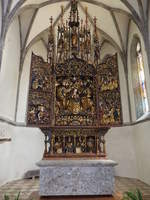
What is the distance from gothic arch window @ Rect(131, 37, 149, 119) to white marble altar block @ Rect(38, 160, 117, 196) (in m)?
4.64

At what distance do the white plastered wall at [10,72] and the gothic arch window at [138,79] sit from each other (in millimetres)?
6670

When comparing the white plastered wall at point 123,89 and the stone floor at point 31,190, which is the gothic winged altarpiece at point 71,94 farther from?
the white plastered wall at point 123,89

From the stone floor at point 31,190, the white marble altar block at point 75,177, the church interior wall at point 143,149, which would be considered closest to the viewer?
the white marble altar block at point 75,177

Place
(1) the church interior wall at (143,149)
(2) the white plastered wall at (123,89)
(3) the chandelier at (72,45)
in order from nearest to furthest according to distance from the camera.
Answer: (3) the chandelier at (72,45) < (1) the church interior wall at (143,149) < (2) the white plastered wall at (123,89)

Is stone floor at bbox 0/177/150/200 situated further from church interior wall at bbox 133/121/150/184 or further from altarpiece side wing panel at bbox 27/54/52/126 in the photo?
altarpiece side wing panel at bbox 27/54/52/126

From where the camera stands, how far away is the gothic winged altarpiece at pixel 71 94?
599cm

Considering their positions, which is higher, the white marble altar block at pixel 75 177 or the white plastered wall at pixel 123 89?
the white plastered wall at pixel 123 89

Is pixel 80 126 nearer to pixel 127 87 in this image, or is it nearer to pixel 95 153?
pixel 95 153

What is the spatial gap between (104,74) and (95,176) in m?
3.97

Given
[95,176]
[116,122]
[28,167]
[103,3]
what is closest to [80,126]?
[95,176]

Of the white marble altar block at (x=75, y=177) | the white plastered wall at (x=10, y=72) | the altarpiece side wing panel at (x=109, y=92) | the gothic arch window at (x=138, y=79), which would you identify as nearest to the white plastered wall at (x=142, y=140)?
the gothic arch window at (x=138, y=79)

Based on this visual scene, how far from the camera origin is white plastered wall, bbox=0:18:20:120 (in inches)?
328

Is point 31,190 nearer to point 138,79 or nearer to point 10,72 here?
point 10,72

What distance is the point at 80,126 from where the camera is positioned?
238 inches
